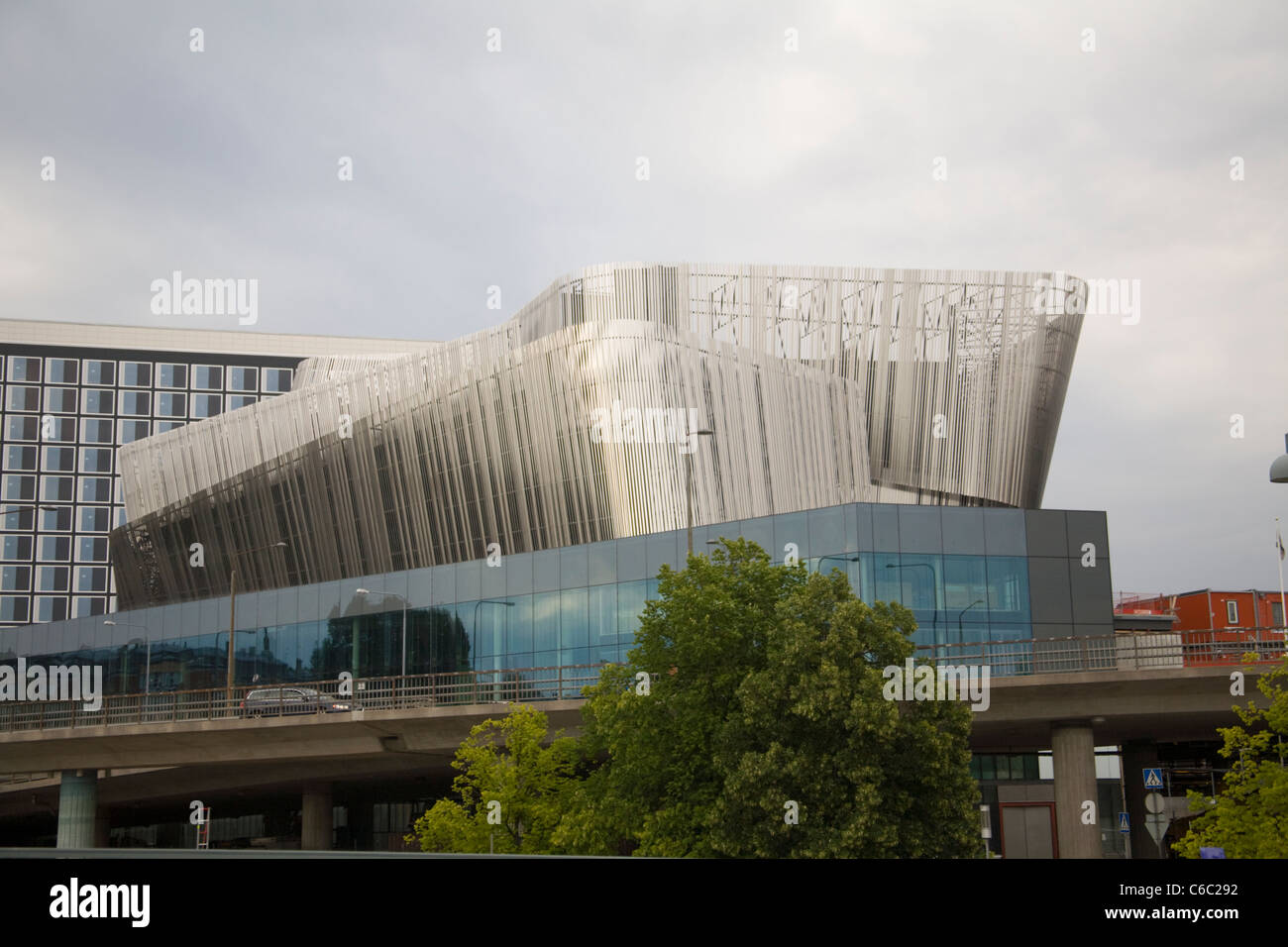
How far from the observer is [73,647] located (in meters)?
73.8

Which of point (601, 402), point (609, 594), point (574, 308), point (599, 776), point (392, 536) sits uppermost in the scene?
point (574, 308)

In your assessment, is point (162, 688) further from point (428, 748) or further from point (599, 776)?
point (599, 776)

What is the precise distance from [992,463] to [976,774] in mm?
18644

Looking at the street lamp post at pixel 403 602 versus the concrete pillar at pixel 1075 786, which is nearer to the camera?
the concrete pillar at pixel 1075 786

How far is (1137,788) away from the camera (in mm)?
52156

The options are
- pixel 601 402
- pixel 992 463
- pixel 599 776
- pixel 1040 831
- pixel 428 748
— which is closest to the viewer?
pixel 599 776

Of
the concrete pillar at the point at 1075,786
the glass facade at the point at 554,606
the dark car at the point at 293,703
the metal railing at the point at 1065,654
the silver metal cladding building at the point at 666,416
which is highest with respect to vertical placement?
the silver metal cladding building at the point at 666,416

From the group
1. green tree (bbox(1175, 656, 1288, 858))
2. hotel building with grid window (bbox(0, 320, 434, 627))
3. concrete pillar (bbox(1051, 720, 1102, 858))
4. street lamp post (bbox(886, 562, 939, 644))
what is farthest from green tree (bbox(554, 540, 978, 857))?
hotel building with grid window (bbox(0, 320, 434, 627))

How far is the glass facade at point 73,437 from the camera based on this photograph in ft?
427

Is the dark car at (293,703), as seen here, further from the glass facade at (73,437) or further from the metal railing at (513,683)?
the glass facade at (73,437)

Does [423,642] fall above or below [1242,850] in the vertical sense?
above

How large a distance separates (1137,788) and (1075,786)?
14.4 metres

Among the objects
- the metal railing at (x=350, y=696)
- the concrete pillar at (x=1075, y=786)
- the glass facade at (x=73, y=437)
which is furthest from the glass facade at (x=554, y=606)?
the glass facade at (x=73, y=437)
